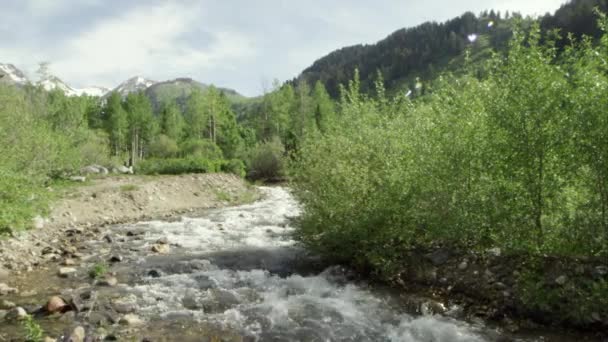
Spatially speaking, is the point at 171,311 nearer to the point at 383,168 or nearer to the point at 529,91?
the point at 383,168

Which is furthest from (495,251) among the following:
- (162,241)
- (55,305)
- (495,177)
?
(162,241)

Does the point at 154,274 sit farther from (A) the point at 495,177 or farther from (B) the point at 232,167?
(B) the point at 232,167

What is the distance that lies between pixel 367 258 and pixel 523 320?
170 inches

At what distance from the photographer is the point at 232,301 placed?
10836mm

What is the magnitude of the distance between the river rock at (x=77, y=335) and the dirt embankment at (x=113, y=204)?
611 cm

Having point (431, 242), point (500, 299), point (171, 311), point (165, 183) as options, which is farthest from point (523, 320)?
point (165, 183)

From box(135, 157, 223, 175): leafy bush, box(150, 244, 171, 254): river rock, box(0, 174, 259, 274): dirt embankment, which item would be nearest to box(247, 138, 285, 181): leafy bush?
box(0, 174, 259, 274): dirt embankment

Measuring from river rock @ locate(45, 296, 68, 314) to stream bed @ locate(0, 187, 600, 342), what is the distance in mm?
200

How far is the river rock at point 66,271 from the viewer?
12648 millimetres

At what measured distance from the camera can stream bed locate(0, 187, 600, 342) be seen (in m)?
8.64

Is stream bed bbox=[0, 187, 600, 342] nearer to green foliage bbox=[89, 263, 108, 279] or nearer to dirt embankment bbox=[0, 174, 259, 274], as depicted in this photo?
green foliage bbox=[89, 263, 108, 279]

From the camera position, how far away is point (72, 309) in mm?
9586

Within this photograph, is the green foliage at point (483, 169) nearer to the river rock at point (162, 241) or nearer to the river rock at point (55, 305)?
the river rock at point (162, 241)

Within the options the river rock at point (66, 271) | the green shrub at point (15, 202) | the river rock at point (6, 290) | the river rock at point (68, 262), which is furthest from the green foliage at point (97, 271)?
the green shrub at point (15, 202)
